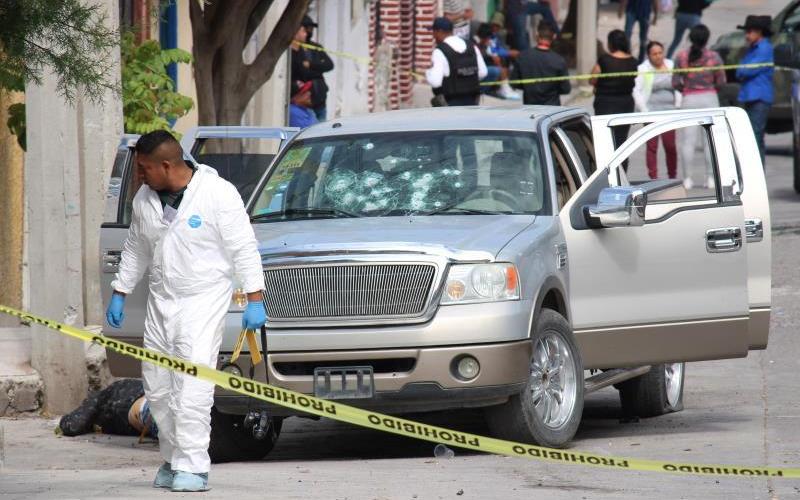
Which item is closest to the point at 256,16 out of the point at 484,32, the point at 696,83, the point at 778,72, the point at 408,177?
the point at 408,177

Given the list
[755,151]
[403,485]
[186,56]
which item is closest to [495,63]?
[186,56]

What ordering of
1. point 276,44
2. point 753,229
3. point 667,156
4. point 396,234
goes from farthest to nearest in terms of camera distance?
point 667,156
point 276,44
point 753,229
point 396,234

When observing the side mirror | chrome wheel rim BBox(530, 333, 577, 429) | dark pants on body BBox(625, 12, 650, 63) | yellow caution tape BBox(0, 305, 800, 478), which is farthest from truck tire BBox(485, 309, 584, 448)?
dark pants on body BBox(625, 12, 650, 63)

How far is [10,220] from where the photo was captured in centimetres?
1239

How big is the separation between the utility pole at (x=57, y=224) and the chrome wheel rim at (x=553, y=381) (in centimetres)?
340

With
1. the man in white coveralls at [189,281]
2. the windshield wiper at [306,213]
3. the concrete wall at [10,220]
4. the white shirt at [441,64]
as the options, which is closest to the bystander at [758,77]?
the white shirt at [441,64]

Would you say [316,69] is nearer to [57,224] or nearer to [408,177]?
[57,224]

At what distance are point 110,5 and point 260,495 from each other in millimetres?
4567

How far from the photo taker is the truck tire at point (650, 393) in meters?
10.5

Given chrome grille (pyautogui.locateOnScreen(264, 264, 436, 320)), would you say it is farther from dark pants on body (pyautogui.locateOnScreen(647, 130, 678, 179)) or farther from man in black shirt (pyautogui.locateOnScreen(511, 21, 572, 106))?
dark pants on body (pyautogui.locateOnScreen(647, 130, 678, 179))

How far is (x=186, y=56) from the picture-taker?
41.0ft

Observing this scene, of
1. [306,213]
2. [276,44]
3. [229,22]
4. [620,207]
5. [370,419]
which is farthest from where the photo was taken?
[276,44]

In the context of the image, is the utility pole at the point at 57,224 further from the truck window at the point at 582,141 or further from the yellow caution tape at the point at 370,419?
the yellow caution tape at the point at 370,419

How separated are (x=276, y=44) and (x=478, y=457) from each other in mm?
5024
